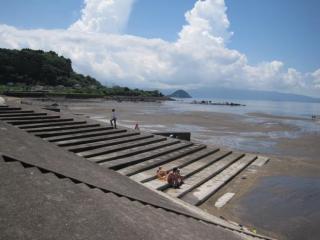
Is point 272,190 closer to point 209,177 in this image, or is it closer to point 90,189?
point 209,177

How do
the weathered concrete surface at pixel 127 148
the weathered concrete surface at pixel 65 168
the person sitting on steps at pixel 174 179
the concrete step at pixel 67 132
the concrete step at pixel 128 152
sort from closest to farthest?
the weathered concrete surface at pixel 65 168
the person sitting on steps at pixel 174 179
the concrete step at pixel 128 152
the weathered concrete surface at pixel 127 148
the concrete step at pixel 67 132

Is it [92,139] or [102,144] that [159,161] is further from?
[92,139]

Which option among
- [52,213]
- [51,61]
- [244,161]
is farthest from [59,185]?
[51,61]

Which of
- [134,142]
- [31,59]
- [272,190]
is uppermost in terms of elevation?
[31,59]

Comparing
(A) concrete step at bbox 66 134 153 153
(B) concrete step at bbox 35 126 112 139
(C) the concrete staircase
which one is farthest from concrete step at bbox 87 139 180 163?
(B) concrete step at bbox 35 126 112 139

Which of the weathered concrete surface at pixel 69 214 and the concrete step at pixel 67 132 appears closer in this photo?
the weathered concrete surface at pixel 69 214

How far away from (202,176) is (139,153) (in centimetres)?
313

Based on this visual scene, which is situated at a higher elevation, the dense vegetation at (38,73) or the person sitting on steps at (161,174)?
the dense vegetation at (38,73)

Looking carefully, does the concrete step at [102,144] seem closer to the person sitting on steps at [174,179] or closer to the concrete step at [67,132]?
the concrete step at [67,132]

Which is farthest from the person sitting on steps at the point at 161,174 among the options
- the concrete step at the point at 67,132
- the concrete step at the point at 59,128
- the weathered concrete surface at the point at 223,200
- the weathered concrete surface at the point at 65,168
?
the concrete step at the point at 59,128

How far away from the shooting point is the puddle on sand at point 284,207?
10555 millimetres

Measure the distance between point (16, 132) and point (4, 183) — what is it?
647 centimetres

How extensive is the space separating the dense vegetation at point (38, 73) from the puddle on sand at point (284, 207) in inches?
3624

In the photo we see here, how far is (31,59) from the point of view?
11412 cm
